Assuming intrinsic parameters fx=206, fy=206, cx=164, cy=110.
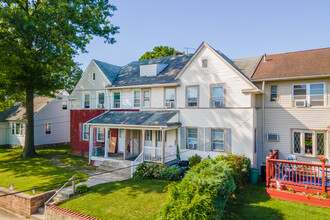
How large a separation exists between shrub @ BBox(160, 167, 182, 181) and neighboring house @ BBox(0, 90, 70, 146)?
19.3 meters

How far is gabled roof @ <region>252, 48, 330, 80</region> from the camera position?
505 inches

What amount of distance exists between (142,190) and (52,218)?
427 centimetres

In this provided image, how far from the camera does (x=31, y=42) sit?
18.8m

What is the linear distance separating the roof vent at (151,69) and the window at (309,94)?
10469mm

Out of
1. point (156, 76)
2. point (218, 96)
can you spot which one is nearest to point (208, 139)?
point (218, 96)

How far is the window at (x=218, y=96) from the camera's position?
46.5 ft

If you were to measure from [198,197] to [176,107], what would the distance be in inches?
412

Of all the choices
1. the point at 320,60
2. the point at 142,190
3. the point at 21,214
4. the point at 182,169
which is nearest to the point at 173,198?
the point at 142,190

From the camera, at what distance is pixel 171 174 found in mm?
12430

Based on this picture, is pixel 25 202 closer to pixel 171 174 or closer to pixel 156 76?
pixel 171 174

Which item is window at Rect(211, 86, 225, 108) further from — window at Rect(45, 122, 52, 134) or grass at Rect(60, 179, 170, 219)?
window at Rect(45, 122, 52, 134)

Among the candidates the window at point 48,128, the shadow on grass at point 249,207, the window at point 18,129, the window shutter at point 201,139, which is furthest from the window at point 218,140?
the window at point 18,129

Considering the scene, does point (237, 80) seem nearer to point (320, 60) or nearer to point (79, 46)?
point (320, 60)

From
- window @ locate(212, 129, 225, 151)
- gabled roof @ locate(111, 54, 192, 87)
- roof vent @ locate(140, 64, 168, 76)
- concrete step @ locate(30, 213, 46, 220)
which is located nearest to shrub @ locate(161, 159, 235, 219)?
window @ locate(212, 129, 225, 151)
